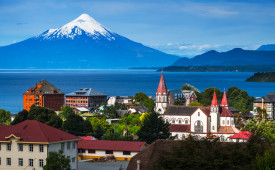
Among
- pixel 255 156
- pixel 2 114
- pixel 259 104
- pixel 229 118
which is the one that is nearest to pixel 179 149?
pixel 255 156

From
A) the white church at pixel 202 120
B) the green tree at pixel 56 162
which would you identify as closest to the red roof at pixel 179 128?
the white church at pixel 202 120

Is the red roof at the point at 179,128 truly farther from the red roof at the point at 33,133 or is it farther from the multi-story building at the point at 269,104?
the red roof at the point at 33,133

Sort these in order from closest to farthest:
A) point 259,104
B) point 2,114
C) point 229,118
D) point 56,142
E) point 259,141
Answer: point 259,141 → point 56,142 → point 229,118 → point 2,114 → point 259,104

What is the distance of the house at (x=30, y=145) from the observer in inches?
1455

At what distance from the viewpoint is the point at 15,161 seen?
37.8 m

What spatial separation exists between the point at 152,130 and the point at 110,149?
10451 millimetres

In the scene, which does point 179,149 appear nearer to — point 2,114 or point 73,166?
point 73,166

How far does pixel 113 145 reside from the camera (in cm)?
4972

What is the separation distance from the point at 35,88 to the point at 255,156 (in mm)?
109655

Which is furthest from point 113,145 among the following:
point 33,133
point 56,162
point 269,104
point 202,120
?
point 269,104

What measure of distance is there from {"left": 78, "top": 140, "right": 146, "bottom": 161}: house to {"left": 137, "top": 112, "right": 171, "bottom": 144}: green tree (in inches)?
320

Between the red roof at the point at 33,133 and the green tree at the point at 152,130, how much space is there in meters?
19.7

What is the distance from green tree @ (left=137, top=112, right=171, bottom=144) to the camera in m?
58.1

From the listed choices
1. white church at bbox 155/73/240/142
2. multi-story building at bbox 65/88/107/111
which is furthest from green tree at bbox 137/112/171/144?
multi-story building at bbox 65/88/107/111
